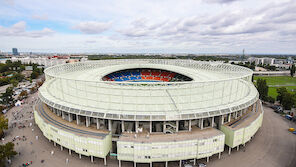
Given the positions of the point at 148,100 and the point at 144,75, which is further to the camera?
the point at 144,75

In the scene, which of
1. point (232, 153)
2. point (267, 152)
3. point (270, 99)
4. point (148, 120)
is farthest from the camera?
point (270, 99)

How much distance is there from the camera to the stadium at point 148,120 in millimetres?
24641

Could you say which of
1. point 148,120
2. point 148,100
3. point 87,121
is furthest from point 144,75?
point 148,120

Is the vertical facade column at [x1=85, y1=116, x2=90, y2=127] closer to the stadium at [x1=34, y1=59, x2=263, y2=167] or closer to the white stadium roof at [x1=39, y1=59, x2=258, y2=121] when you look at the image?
the stadium at [x1=34, y1=59, x2=263, y2=167]

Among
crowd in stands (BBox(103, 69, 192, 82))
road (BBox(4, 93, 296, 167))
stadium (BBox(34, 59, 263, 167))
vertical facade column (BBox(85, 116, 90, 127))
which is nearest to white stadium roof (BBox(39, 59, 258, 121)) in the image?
stadium (BBox(34, 59, 263, 167))

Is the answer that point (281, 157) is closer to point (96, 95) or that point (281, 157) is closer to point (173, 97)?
point (173, 97)

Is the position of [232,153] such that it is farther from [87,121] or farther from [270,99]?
[270,99]

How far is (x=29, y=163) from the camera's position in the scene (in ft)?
85.4

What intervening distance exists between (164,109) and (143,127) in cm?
539

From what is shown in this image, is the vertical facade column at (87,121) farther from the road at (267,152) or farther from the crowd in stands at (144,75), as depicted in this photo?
Result: the crowd in stands at (144,75)

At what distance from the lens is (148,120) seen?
2683cm

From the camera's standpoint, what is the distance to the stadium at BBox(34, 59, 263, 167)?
80.8ft

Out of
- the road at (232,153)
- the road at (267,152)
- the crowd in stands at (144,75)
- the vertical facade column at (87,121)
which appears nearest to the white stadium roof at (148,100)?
the vertical facade column at (87,121)

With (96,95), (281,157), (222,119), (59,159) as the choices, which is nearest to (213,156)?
(222,119)
